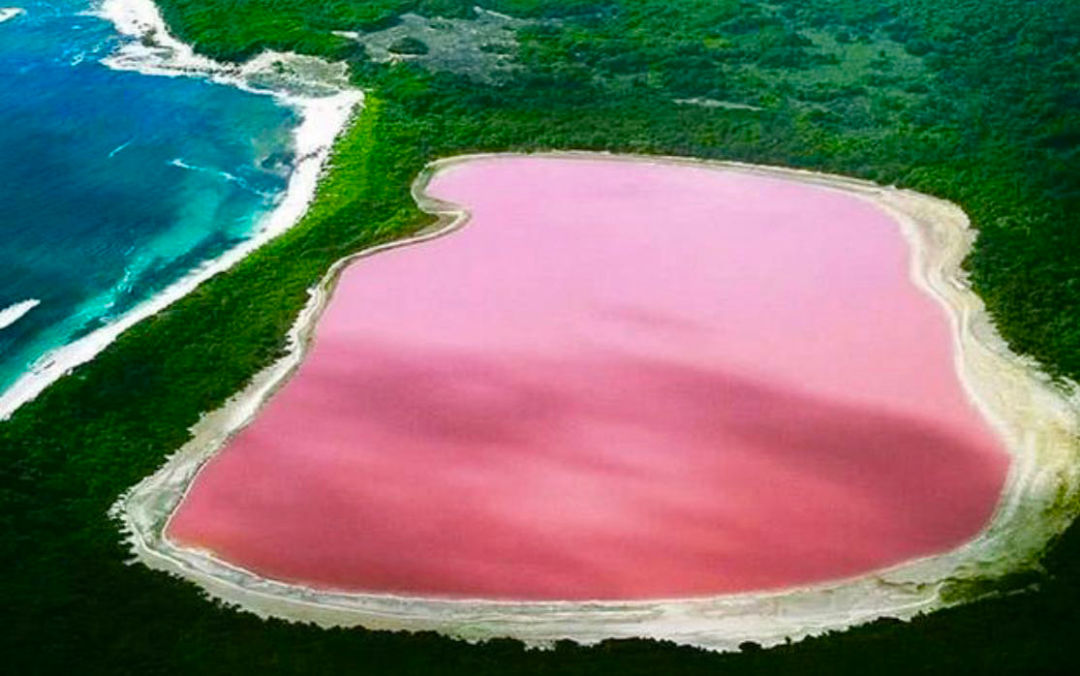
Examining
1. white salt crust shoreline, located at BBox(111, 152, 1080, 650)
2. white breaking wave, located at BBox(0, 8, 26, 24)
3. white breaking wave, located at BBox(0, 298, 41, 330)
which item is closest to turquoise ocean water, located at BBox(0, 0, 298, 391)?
white breaking wave, located at BBox(0, 298, 41, 330)

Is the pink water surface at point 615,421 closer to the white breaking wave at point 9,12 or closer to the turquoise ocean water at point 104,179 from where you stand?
the turquoise ocean water at point 104,179

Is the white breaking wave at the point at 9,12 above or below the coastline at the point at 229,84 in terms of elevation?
below

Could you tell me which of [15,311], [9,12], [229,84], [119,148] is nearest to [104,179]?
[119,148]

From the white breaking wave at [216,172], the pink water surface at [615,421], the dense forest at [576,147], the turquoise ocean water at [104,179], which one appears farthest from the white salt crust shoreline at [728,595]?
the white breaking wave at [216,172]

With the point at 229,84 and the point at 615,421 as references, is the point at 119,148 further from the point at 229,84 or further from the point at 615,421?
the point at 615,421

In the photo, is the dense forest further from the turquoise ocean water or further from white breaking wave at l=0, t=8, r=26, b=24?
white breaking wave at l=0, t=8, r=26, b=24

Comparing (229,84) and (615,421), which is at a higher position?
(615,421)
